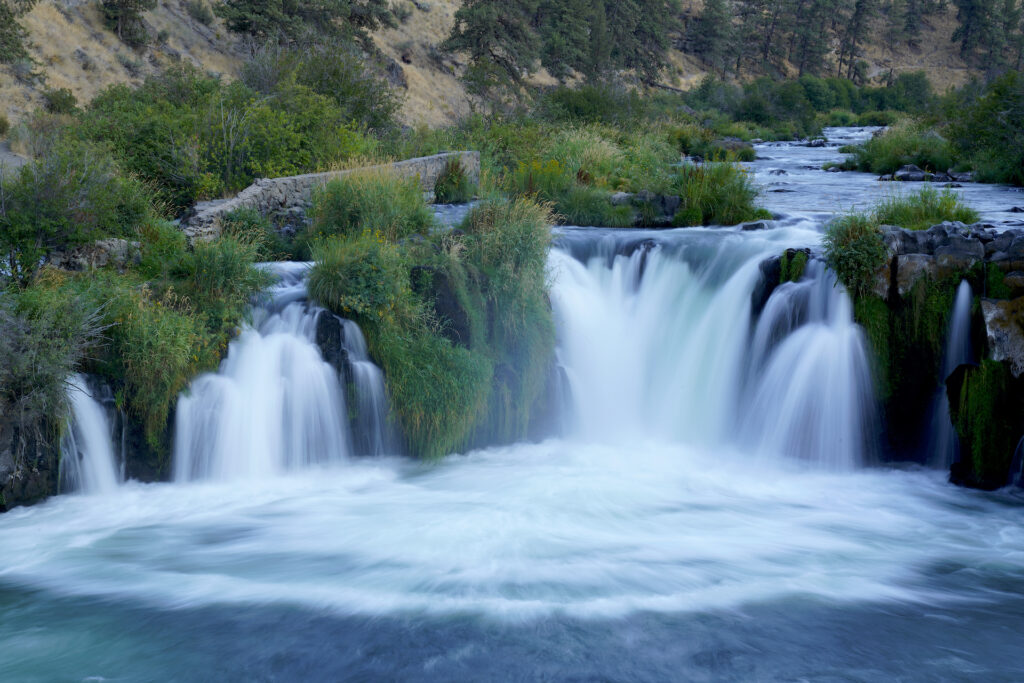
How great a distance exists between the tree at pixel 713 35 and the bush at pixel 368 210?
249ft

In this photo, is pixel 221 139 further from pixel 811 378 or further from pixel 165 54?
pixel 165 54

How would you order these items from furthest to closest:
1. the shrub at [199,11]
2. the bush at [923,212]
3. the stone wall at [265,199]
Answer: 1. the shrub at [199,11]
2. the stone wall at [265,199]
3. the bush at [923,212]

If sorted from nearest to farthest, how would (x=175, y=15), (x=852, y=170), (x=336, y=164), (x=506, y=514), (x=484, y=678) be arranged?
(x=484, y=678) → (x=506, y=514) → (x=336, y=164) → (x=852, y=170) → (x=175, y=15)

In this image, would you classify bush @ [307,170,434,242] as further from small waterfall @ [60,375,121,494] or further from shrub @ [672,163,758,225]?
shrub @ [672,163,758,225]

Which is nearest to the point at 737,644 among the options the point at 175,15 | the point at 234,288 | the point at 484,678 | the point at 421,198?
the point at 484,678

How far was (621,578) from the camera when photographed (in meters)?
6.68

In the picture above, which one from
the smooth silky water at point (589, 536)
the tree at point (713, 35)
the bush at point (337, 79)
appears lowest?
the smooth silky water at point (589, 536)

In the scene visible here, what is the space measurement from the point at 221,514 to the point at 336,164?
7.89m

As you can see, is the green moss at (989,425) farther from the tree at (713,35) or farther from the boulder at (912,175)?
the tree at (713,35)

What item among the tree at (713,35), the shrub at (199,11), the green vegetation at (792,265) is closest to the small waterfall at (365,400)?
the green vegetation at (792,265)

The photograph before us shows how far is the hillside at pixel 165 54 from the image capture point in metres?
Result: 28.2

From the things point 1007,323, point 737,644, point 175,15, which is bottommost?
point 737,644

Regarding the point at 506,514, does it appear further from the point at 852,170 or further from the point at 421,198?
the point at 852,170

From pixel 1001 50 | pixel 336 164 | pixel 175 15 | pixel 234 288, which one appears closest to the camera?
pixel 234 288
